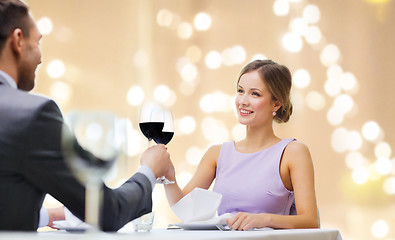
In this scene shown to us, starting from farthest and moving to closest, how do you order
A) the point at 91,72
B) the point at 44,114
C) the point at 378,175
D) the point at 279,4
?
the point at 91,72 < the point at 279,4 < the point at 378,175 < the point at 44,114

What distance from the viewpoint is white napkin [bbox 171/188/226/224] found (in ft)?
4.54

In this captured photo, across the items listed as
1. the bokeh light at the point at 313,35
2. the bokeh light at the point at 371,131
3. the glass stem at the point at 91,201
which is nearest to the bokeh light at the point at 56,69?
the bokeh light at the point at 313,35

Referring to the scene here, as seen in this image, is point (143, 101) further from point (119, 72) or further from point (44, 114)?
point (44, 114)

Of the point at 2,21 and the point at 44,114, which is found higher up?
the point at 2,21

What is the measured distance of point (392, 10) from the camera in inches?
115

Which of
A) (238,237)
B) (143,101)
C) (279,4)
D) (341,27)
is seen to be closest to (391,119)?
(341,27)

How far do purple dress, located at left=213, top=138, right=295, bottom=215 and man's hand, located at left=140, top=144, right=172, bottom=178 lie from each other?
72 centimetres

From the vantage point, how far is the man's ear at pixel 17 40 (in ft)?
3.43

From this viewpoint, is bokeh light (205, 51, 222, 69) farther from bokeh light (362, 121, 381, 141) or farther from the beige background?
bokeh light (362, 121, 381, 141)

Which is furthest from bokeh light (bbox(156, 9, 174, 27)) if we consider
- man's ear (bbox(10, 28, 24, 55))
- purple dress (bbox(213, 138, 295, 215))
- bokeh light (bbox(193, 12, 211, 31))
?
Answer: man's ear (bbox(10, 28, 24, 55))

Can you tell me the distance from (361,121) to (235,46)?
0.94 m

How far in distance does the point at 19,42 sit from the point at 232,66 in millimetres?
2414

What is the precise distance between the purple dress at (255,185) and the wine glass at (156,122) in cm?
51

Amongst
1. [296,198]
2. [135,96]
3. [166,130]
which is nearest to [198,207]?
[166,130]
